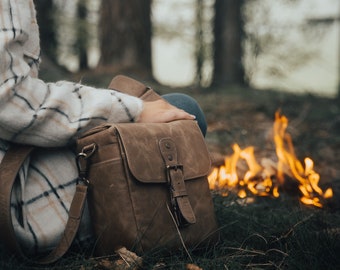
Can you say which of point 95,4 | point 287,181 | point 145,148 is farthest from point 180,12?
point 145,148

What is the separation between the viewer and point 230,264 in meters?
1.79

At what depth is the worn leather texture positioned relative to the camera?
5.78 ft

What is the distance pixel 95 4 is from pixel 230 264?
34.6ft

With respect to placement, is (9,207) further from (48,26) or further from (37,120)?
(48,26)

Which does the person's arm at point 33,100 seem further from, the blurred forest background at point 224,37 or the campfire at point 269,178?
the blurred forest background at point 224,37

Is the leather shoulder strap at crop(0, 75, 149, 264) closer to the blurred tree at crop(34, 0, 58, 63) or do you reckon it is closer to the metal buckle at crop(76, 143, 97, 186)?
the metal buckle at crop(76, 143, 97, 186)

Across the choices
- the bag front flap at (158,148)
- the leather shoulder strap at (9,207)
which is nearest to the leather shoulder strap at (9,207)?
the leather shoulder strap at (9,207)

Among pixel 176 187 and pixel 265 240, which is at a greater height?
pixel 176 187

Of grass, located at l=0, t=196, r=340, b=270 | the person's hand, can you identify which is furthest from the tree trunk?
the person's hand

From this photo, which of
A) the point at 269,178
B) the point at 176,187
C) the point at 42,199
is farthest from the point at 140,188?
the point at 269,178

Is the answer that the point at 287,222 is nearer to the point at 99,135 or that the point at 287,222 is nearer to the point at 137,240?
the point at 137,240

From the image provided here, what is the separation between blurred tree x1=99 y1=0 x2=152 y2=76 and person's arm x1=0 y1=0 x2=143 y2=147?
206 inches

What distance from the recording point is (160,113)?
2055 millimetres

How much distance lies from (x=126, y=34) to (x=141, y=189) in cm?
556
